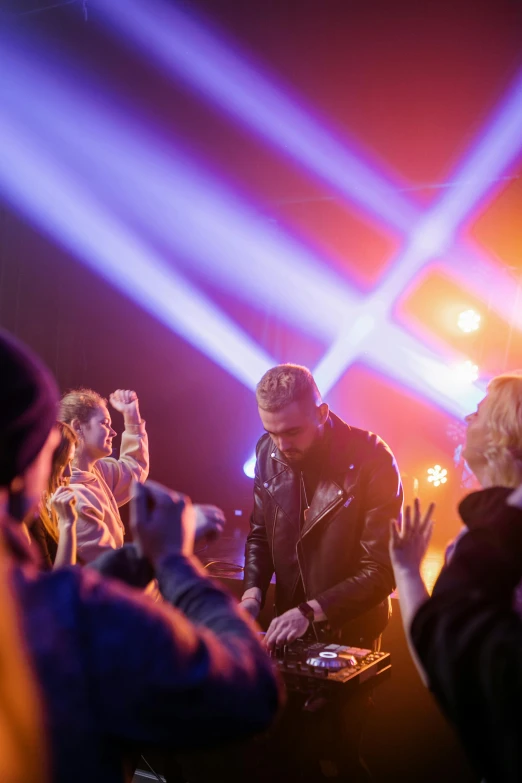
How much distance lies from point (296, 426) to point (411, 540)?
4.23 feet

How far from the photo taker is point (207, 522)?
1184 mm

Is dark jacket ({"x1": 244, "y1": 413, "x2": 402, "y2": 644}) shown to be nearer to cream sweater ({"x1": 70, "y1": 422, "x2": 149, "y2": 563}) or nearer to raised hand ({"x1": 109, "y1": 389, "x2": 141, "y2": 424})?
cream sweater ({"x1": 70, "y1": 422, "x2": 149, "y2": 563})

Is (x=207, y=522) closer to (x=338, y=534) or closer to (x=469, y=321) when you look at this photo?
(x=338, y=534)

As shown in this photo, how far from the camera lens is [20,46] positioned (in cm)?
454

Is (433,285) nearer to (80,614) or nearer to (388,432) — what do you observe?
(388,432)

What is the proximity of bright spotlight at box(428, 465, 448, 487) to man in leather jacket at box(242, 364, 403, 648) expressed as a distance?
260 inches

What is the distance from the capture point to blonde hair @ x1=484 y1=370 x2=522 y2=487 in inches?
55.4

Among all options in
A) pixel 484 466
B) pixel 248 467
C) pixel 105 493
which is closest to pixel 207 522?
pixel 484 466

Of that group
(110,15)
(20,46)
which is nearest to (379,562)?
(110,15)

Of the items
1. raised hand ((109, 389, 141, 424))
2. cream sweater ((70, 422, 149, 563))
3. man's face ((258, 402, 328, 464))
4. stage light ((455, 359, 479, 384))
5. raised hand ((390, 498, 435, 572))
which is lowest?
cream sweater ((70, 422, 149, 563))

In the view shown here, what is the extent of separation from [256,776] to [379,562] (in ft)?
2.85

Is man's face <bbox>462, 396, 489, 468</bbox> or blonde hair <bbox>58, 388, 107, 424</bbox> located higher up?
man's face <bbox>462, 396, 489, 468</bbox>

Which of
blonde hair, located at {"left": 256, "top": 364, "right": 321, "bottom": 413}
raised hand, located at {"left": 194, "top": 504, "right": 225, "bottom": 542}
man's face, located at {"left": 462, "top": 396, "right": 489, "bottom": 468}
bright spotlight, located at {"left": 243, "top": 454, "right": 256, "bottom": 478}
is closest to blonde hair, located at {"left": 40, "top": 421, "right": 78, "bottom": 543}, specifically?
blonde hair, located at {"left": 256, "top": 364, "right": 321, "bottom": 413}

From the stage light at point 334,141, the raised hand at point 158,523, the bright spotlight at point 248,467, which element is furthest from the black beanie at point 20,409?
the bright spotlight at point 248,467
